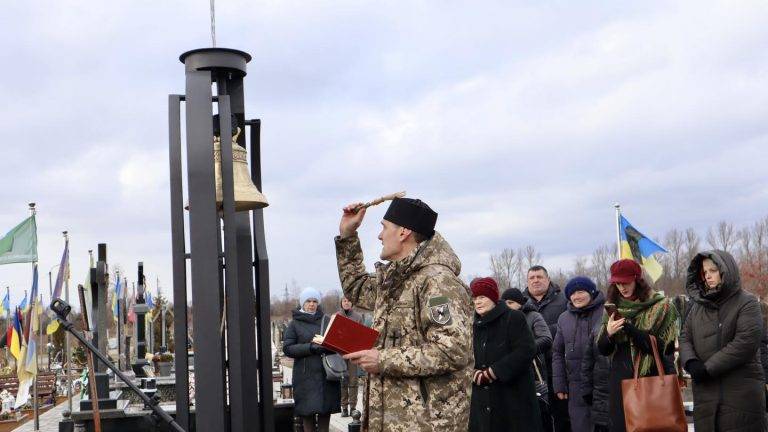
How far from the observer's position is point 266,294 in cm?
531

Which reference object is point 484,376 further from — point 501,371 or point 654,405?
point 654,405

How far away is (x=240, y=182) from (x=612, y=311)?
3372 millimetres

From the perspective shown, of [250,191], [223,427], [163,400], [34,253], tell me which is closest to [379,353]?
[223,427]

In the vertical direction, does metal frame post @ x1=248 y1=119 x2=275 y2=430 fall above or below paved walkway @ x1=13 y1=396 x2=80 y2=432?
above

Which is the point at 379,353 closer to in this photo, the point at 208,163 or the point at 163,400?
the point at 208,163

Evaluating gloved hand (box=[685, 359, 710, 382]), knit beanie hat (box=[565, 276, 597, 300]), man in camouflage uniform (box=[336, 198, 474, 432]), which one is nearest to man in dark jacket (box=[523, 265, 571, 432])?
knit beanie hat (box=[565, 276, 597, 300])

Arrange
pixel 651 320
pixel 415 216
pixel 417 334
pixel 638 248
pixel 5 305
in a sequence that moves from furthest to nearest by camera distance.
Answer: pixel 5 305 < pixel 638 248 < pixel 651 320 < pixel 415 216 < pixel 417 334

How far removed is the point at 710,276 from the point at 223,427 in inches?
153

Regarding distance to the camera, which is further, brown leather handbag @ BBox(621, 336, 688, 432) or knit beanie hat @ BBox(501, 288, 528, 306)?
knit beanie hat @ BBox(501, 288, 528, 306)

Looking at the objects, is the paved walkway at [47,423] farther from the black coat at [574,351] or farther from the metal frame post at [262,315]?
the metal frame post at [262,315]

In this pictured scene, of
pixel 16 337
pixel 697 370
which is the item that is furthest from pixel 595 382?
pixel 16 337

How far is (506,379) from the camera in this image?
7090 millimetres

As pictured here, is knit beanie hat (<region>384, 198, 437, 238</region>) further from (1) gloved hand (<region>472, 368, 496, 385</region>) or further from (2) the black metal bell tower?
Answer: (1) gloved hand (<region>472, 368, 496, 385</region>)

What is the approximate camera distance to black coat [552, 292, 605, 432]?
7.88 m
